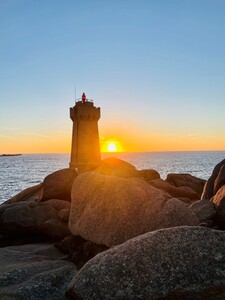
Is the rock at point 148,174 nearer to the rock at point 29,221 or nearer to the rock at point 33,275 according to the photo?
the rock at point 29,221

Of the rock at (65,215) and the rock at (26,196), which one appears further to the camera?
the rock at (26,196)

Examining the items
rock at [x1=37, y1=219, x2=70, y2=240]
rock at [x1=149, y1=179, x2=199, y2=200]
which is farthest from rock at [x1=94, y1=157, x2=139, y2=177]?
rock at [x1=37, y1=219, x2=70, y2=240]

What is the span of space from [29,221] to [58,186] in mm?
4542

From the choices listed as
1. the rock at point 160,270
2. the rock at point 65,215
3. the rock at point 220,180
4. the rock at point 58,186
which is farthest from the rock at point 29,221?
the rock at point 160,270

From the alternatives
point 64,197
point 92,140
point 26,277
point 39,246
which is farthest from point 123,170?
point 92,140

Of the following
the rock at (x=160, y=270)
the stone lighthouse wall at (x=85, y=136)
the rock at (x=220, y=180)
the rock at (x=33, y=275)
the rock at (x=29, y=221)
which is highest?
Answer: the stone lighthouse wall at (x=85, y=136)

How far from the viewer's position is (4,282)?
770cm

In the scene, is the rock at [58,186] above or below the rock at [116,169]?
below

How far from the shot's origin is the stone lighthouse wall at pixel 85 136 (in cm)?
3800

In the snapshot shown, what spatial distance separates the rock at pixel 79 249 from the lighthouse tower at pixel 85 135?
1042 inches

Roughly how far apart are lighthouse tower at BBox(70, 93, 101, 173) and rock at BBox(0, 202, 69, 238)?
23.6 metres

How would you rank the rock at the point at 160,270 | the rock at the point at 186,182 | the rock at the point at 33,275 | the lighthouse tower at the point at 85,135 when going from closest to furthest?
the rock at the point at 160,270
the rock at the point at 33,275
the rock at the point at 186,182
the lighthouse tower at the point at 85,135

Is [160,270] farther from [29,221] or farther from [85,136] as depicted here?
[85,136]

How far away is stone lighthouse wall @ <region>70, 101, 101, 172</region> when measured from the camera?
125ft
